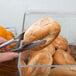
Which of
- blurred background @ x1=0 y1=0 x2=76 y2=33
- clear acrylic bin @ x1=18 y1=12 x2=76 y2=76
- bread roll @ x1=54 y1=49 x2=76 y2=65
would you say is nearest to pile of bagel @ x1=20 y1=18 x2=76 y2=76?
bread roll @ x1=54 y1=49 x2=76 y2=65

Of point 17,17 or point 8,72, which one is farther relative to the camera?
point 17,17

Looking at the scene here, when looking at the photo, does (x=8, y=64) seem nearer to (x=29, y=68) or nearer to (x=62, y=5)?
(x=29, y=68)

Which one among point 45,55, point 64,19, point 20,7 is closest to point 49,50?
point 45,55

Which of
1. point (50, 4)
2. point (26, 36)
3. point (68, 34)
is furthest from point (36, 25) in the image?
point (50, 4)

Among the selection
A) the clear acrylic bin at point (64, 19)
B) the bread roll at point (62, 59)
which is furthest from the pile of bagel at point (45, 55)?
the clear acrylic bin at point (64, 19)

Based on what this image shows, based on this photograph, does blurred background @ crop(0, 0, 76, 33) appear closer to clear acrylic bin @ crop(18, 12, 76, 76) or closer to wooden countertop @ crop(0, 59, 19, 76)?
clear acrylic bin @ crop(18, 12, 76, 76)

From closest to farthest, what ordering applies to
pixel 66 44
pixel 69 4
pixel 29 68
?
pixel 29 68 → pixel 66 44 → pixel 69 4
